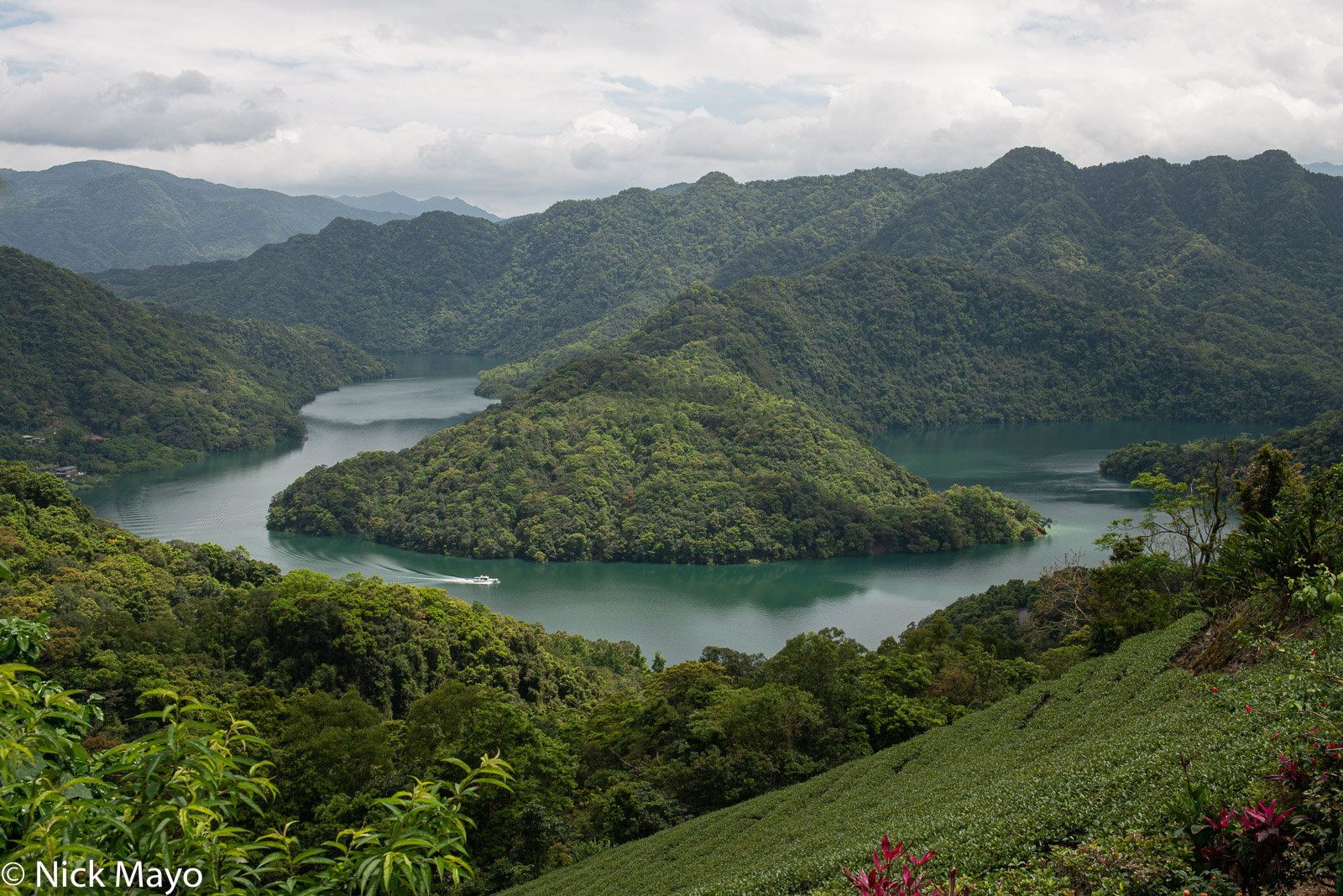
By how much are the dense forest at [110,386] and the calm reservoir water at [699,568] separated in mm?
3651

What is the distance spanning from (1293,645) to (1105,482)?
65714 millimetres

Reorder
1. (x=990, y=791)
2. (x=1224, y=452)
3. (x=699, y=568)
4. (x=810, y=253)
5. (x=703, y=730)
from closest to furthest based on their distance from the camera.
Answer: (x=990, y=791), (x=703, y=730), (x=699, y=568), (x=1224, y=452), (x=810, y=253)

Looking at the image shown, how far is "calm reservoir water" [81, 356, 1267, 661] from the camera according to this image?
143 feet

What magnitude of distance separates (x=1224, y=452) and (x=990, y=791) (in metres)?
65.1

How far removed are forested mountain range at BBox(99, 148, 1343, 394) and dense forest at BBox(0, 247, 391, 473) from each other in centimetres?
3391

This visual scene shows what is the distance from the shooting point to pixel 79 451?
73188 millimetres

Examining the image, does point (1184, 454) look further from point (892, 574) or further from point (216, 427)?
point (216, 427)

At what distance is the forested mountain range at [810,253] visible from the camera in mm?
130250

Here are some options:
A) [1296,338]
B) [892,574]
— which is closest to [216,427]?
[892,574]

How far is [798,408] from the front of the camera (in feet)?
249

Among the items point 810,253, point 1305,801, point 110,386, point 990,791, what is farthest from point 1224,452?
point 810,253

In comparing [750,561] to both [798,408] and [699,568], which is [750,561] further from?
[798,408]

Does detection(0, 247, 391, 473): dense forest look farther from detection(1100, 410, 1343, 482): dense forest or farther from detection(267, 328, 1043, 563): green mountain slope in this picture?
detection(1100, 410, 1343, 482): dense forest

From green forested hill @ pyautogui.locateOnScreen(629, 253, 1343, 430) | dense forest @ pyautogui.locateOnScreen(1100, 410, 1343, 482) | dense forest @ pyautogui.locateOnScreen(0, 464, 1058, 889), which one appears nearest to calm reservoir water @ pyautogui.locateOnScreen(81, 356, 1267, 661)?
dense forest @ pyautogui.locateOnScreen(1100, 410, 1343, 482)
